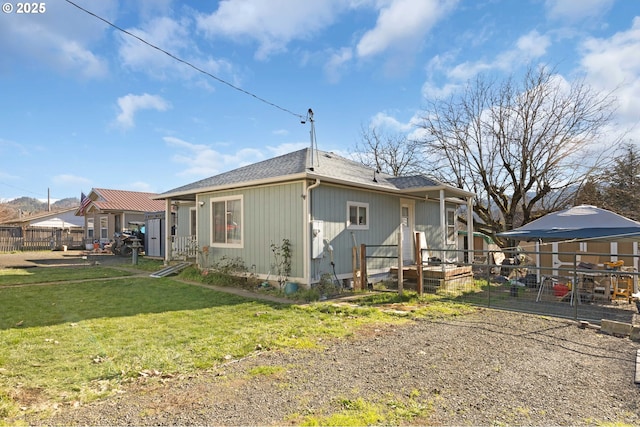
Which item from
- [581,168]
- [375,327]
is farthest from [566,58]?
Answer: [375,327]

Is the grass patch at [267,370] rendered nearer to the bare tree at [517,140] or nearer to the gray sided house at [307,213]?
the gray sided house at [307,213]

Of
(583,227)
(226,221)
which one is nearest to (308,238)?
(226,221)

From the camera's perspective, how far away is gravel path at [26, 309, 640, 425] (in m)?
2.71

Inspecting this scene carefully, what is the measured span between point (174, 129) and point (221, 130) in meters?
3.11

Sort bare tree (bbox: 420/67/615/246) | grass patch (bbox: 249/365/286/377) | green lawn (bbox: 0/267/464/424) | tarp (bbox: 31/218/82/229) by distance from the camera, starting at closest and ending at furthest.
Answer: green lawn (bbox: 0/267/464/424) < grass patch (bbox: 249/365/286/377) < bare tree (bbox: 420/67/615/246) < tarp (bbox: 31/218/82/229)

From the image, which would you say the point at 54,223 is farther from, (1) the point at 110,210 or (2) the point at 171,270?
(2) the point at 171,270

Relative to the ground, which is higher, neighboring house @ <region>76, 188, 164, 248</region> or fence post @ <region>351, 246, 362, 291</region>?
neighboring house @ <region>76, 188, 164, 248</region>

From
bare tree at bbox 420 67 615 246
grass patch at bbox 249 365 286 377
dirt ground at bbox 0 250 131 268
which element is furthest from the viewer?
bare tree at bbox 420 67 615 246

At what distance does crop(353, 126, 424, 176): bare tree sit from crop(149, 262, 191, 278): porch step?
14983 millimetres

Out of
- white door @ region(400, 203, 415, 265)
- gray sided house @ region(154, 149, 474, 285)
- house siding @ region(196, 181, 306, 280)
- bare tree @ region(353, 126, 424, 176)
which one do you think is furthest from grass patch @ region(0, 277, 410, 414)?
bare tree @ region(353, 126, 424, 176)

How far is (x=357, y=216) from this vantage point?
9.74m

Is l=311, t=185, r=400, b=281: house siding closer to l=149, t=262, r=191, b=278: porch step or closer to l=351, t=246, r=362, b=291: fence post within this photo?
l=351, t=246, r=362, b=291: fence post

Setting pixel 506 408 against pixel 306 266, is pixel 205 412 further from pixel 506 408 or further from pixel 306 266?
pixel 306 266

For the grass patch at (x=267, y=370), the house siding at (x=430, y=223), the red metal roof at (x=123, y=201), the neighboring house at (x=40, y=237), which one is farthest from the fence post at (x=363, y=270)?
the neighboring house at (x=40, y=237)
